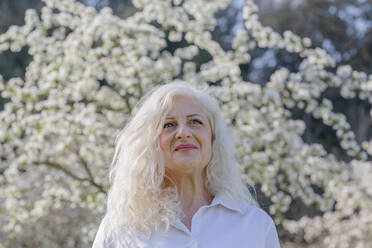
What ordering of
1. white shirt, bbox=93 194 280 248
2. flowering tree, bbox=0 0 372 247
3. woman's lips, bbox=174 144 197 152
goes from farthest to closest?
flowering tree, bbox=0 0 372 247 → woman's lips, bbox=174 144 197 152 → white shirt, bbox=93 194 280 248

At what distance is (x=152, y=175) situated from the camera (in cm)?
236

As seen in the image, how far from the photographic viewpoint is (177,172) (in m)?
2.40

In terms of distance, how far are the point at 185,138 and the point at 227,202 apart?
316 mm

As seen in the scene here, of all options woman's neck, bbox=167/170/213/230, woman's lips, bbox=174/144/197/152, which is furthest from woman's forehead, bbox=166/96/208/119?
woman's neck, bbox=167/170/213/230

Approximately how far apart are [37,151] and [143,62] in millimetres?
1262

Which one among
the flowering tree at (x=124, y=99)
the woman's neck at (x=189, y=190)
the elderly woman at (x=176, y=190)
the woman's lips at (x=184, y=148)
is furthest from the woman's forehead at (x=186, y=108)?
the flowering tree at (x=124, y=99)

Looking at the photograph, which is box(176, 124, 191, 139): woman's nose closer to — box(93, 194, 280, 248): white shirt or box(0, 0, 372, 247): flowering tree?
box(93, 194, 280, 248): white shirt

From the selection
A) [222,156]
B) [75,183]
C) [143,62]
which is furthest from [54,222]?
[222,156]

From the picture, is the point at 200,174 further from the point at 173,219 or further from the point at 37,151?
the point at 37,151

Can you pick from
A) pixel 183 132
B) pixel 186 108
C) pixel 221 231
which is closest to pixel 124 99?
pixel 186 108

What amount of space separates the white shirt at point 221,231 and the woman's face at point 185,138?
187mm

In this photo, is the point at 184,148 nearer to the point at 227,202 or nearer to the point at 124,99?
the point at 227,202

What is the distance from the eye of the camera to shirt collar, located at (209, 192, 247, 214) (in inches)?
93.8

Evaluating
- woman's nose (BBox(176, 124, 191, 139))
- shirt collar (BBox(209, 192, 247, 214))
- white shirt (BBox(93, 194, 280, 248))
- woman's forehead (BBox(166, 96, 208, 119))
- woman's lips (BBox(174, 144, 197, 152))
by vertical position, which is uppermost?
woman's forehead (BBox(166, 96, 208, 119))
